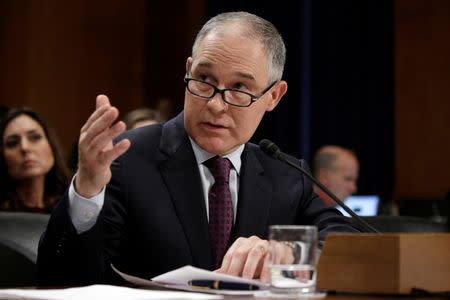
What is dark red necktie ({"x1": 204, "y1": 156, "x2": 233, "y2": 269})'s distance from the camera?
2.18 m

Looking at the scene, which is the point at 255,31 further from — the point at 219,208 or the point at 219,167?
the point at 219,208

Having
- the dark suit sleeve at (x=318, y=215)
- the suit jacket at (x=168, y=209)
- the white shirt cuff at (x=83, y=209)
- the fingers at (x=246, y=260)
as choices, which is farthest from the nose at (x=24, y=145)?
the fingers at (x=246, y=260)

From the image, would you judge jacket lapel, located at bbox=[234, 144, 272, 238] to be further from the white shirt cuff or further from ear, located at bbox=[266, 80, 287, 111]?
the white shirt cuff

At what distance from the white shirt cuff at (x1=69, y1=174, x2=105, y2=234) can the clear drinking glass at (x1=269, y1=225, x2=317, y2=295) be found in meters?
0.43

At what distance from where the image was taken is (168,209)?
7.16 feet

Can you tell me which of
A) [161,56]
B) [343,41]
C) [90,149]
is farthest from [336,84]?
[90,149]

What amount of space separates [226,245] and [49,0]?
4662 millimetres

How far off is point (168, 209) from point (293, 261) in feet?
2.29

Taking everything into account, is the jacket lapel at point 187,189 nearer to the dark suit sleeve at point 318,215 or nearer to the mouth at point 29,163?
the dark suit sleeve at point 318,215

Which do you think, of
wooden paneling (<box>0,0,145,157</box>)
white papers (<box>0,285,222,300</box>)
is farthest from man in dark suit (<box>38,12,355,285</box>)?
wooden paneling (<box>0,0,145,157</box>)

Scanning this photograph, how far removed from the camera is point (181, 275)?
1608mm

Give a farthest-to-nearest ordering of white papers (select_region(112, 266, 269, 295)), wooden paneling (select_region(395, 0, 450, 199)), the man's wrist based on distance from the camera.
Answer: wooden paneling (select_region(395, 0, 450, 199)) → the man's wrist → white papers (select_region(112, 266, 269, 295))

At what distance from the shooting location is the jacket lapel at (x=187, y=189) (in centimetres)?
215

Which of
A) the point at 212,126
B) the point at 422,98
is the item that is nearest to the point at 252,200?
the point at 212,126
